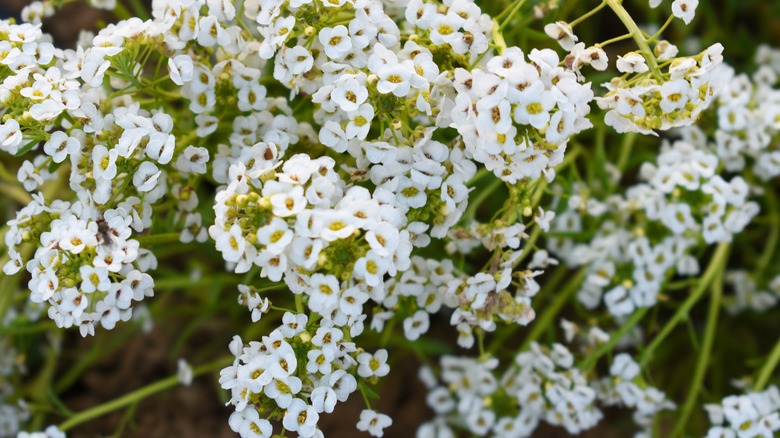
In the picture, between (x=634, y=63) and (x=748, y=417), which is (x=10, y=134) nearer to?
(x=634, y=63)

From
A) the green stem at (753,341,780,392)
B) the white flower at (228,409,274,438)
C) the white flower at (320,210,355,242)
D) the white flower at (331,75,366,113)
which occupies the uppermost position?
the white flower at (331,75,366,113)

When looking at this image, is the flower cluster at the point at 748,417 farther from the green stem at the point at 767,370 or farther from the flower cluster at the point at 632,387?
the flower cluster at the point at 632,387

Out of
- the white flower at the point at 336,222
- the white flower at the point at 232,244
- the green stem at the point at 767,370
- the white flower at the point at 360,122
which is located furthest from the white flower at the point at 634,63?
the green stem at the point at 767,370

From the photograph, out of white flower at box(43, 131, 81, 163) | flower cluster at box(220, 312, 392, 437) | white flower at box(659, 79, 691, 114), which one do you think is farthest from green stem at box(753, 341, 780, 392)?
white flower at box(43, 131, 81, 163)

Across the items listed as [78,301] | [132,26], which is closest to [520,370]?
[78,301]

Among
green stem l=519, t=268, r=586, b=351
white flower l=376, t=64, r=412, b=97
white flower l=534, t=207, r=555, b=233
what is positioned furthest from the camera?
green stem l=519, t=268, r=586, b=351

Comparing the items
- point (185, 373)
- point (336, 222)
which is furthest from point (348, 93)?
point (185, 373)

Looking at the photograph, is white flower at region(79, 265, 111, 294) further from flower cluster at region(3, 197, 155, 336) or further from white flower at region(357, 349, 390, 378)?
white flower at region(357, 349, 390, 378)
